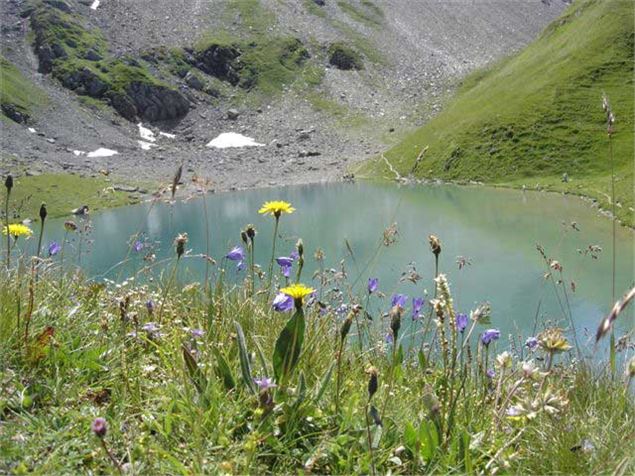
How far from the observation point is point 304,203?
5934 cm

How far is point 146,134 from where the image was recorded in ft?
375

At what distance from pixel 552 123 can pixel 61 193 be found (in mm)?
53340

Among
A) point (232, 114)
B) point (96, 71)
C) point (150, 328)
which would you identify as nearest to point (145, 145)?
point (96, 71)

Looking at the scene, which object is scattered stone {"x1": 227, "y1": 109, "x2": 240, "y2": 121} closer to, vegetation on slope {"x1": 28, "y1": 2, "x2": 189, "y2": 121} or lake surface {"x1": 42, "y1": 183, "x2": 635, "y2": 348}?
vegetation on slope {"x1": 28, "y1": 2, "x2": 189, "y2": 121}

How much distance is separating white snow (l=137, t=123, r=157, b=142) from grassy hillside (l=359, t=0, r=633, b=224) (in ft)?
156

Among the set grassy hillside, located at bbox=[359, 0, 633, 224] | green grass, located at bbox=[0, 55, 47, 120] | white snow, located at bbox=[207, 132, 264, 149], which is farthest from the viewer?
white snow, located at bbox=[207, 132, 264, 149]

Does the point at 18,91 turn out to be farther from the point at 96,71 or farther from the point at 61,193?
the point at 61,193

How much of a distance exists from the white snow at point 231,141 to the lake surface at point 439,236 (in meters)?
47.3

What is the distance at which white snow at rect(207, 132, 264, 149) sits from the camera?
373 ft

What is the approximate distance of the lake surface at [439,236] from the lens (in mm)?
16531

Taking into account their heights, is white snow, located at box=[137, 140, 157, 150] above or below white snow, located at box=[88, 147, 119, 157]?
above

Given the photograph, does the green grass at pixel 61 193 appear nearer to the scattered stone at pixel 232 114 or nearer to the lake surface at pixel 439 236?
the lake surface at pixel 439 236

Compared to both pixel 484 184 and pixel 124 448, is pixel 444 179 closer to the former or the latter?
pixel 484 184

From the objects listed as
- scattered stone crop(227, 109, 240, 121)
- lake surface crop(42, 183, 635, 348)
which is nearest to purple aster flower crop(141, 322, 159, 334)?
lake surface crop(42, 183, 635, 348)
